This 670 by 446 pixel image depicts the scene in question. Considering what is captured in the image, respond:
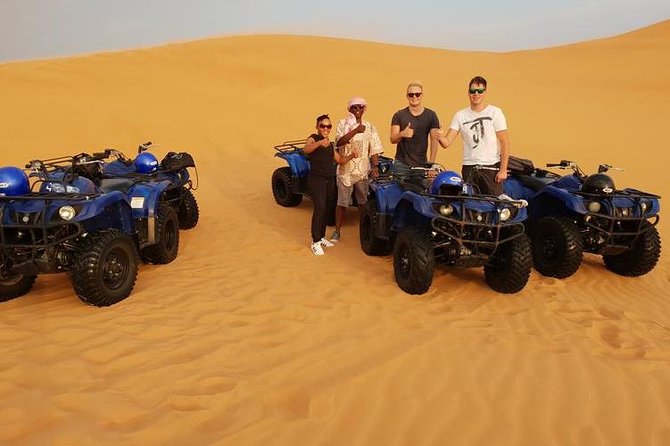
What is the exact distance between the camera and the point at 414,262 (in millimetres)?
4633

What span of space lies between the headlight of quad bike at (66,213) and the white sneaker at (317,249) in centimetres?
278

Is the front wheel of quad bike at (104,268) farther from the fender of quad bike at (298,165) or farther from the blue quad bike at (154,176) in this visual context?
the fender of quad bike at (298,165)

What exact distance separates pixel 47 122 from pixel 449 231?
13.1m

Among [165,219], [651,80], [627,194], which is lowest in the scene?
[165,219]

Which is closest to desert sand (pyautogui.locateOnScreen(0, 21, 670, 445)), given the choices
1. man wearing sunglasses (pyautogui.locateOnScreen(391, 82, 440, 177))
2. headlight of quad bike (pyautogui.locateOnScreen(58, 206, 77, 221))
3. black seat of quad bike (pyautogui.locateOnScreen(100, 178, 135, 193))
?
headlight of quad bike (pyautogui.locateOnScreen(58, 206, 77, 221))

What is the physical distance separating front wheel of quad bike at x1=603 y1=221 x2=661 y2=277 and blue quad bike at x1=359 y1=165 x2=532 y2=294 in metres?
1.68

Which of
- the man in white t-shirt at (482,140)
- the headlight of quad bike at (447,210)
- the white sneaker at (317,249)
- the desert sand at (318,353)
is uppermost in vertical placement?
the man in white t-shirt at (482,140)

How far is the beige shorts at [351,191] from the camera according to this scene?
20.4ft

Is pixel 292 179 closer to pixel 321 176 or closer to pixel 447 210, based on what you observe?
pixel 321 176

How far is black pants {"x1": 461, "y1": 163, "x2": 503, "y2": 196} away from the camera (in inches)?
205

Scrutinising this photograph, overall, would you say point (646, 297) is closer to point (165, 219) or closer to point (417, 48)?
point (165, 219)

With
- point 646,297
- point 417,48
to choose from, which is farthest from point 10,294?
point 417,48

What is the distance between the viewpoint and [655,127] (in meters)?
16.5

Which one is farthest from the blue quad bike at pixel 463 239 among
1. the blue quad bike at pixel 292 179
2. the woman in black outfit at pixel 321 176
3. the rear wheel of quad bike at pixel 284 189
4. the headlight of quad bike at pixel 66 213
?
the rear wheel of quad bike at pixel 284 189
